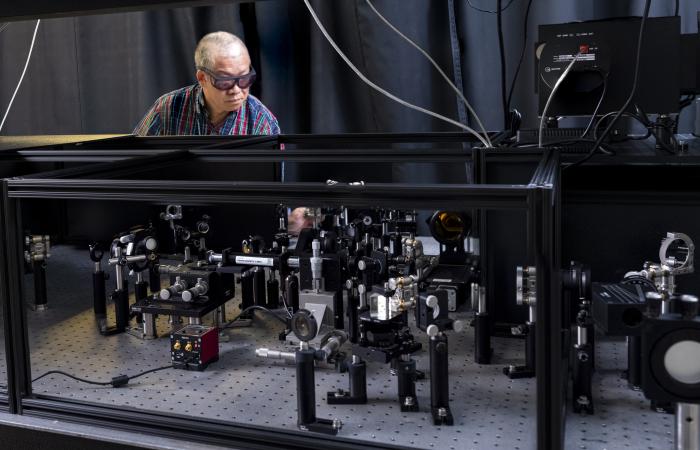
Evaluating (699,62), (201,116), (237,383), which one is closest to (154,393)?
(237,383)

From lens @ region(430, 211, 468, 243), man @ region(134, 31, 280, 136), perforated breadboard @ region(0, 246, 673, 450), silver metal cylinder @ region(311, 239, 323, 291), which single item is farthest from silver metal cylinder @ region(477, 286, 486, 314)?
man @ region(134, 31, 280, 136)

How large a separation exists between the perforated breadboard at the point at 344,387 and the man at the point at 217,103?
1.62 meters

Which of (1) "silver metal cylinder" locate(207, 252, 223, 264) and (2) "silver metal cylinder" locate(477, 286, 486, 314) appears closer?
(2) "silver metal cylinder" locate(477, 286, 486, 314)

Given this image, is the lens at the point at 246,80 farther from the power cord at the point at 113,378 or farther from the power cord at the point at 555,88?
the power cord at the point at 113,378

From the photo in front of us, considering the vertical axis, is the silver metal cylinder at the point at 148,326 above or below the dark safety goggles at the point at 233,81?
below

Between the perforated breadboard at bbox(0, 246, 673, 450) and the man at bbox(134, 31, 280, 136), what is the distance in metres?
1.62

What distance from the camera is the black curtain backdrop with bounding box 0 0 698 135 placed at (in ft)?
10.4

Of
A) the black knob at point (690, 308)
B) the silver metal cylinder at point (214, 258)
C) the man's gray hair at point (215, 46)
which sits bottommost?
the silver metal cylinder at point (214, 258)

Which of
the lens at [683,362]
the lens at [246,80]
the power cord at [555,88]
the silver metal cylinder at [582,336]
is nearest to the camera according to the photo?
the lens at [683,362]

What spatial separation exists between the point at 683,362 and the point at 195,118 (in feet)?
8.80

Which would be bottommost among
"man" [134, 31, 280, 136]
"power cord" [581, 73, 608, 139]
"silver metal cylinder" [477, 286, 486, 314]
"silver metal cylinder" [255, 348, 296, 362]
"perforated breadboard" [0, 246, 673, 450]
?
"perforated breadboard" [0, 246, 673, 450]

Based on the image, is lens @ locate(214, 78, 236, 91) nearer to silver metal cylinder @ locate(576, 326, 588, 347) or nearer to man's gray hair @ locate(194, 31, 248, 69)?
man's gray hair @ locate(194, 31, 248, 69)

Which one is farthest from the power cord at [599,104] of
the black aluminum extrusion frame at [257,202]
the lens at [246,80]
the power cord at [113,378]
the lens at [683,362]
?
the lens at [246,80]

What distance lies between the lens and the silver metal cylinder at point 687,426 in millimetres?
964
